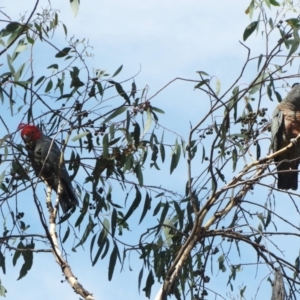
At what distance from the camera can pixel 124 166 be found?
10.5 feet

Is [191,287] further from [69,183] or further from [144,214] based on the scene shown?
[69,183]

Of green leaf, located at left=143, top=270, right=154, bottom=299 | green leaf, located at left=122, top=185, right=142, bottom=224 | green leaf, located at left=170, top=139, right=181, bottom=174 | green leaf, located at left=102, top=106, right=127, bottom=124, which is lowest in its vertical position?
green leaf, located at left=143, top=270, right=154, bottom=299

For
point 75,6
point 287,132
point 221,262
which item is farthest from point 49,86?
point 287,132

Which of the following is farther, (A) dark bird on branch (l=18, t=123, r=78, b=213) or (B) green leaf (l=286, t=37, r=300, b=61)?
(A) dark bird on branch (l=18, t=123, r=78, b=213)

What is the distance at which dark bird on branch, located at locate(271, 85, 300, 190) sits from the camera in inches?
186

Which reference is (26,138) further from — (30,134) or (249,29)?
(249,29)

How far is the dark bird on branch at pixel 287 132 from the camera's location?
473 cm

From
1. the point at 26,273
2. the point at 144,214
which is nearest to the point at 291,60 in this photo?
the point at 144,214

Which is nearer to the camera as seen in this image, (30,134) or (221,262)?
(221,262)

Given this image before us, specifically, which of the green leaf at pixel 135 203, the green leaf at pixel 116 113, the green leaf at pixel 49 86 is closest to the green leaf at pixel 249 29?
the green leaf at pixel 116 113

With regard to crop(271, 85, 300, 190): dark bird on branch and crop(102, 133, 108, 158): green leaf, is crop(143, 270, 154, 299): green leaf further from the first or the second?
crop(271, 85, 300, 190): dark bird on branch

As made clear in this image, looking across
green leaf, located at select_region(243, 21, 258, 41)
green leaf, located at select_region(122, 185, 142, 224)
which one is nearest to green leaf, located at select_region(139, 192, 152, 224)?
green leaf, located at select_region(122, 185, 142, 224)

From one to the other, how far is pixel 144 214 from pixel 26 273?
0.68 metres

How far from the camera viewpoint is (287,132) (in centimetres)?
492
